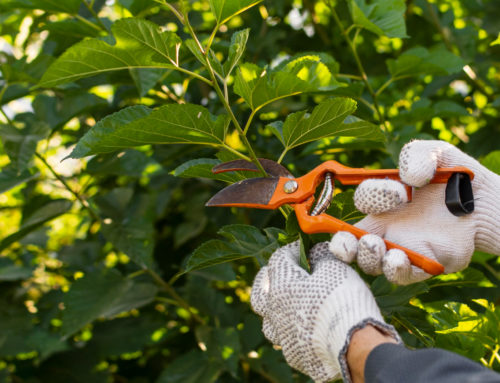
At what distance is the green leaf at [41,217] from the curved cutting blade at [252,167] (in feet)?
2.87

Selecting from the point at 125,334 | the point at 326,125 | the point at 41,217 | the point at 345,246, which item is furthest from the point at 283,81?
the point at 125,334

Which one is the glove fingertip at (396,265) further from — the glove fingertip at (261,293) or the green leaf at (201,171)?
the green leaf at (201,171)

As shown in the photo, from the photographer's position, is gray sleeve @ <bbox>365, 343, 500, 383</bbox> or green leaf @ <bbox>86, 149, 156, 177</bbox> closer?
gray sleeve @ <bbox>365, 343, 500, 383</bbox>

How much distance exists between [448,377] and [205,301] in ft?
3.94

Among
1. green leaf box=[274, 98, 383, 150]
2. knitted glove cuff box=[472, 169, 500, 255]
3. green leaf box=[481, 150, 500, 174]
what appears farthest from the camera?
green leaf box=[481, 150, 500, 174]

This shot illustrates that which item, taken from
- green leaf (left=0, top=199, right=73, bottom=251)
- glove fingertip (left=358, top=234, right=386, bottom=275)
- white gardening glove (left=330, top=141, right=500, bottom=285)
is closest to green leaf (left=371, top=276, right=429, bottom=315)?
white gardening glove (left=330, top=141, right=500, bottom=285)

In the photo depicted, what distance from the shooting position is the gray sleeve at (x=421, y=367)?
2.35 ft

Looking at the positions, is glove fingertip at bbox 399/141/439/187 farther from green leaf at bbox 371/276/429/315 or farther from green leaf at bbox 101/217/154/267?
green leaf at bbox 101/217/154/267

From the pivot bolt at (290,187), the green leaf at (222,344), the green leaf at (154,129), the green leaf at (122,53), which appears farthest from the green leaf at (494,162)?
the green leaf at (222,344)

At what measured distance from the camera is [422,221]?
0.99 metres

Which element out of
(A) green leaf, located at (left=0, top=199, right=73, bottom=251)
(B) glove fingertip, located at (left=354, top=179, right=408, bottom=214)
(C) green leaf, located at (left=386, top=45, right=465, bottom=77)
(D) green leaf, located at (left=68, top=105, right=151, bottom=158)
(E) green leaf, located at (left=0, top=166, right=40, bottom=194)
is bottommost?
(A) green leaf, located at (left=0, top=199, right=73, bottom=251)

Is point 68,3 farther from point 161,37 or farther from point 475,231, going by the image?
point 475,231

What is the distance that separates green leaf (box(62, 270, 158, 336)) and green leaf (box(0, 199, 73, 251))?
231mm

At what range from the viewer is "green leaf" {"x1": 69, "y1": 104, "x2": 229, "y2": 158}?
1.03 m
